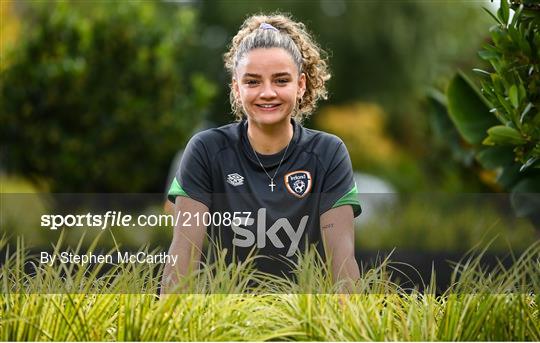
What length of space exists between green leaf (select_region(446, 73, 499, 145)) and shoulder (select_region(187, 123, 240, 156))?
3.04 metres

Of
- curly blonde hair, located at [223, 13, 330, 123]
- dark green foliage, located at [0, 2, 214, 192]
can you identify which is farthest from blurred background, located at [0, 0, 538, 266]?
curly blonde hair, located at [223, 13, 330, 123]

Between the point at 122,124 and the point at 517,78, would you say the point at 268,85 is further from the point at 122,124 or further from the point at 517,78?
the point at 122,124

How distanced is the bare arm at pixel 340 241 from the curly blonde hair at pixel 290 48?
2.17ft

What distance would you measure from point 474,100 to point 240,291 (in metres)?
3.50

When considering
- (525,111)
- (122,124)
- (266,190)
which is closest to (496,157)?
(525,111)

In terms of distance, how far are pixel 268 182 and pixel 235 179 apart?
0.15m

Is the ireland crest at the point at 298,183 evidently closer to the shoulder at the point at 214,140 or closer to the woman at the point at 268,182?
the woman at the point at 268,182

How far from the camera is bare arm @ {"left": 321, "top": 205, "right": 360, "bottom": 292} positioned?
445 centimetres

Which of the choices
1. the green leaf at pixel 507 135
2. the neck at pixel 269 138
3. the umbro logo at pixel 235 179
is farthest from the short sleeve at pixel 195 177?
the green leaf at pixel 507 135

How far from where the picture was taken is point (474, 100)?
7.32 meters

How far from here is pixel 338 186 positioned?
14.9 feet

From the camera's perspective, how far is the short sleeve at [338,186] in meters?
4.51

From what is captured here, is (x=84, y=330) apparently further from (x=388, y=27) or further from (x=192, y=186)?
(x=388, y=27)

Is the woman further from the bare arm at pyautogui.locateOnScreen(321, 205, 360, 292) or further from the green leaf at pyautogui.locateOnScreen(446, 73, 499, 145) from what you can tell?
the green leaf at pyautogui.locateOnScreen(446, 73, 499, 145)
